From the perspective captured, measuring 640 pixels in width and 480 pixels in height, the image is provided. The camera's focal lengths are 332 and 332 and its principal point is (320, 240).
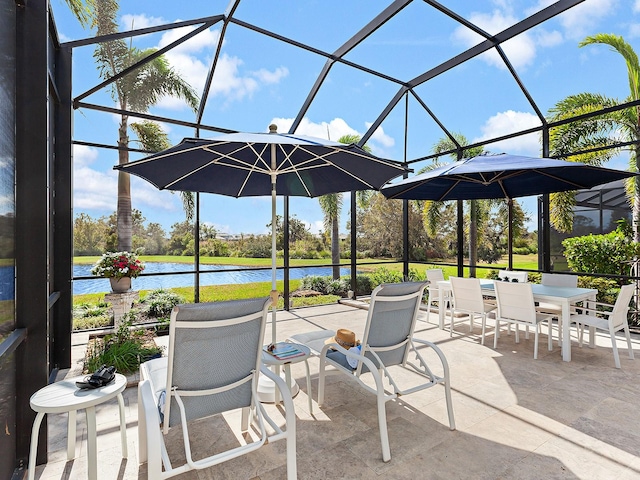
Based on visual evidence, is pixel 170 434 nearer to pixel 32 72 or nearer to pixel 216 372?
pixel 216 372

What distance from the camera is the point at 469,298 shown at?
4.95 m

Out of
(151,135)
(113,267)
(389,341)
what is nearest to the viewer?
(389,341)

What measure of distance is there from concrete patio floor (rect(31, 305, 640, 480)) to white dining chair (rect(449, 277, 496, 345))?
1.08m

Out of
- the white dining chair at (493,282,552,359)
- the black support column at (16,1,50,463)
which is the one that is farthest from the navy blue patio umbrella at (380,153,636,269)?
the black support column at (16,1,50,463)

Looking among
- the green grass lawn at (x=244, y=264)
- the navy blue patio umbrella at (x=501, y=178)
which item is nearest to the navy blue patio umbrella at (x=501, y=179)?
the navy blue patio umbrella at (x=501, y=178)

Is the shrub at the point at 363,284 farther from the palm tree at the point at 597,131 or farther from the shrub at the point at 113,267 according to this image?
the shrub at the point at 113,267

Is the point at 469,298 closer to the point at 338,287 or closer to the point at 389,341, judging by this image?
the point at 389,341

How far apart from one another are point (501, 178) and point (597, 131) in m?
2.01

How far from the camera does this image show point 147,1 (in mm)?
5203

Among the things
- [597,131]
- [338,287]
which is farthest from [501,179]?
[338,287]

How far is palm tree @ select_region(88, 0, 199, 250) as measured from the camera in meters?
6.67

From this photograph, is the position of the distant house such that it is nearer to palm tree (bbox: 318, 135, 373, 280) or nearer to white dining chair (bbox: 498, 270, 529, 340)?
white dining chair (bbox: 498, 270, 529, 340)

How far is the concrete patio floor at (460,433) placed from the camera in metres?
2.12

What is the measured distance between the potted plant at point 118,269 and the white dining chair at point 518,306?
5.10m
